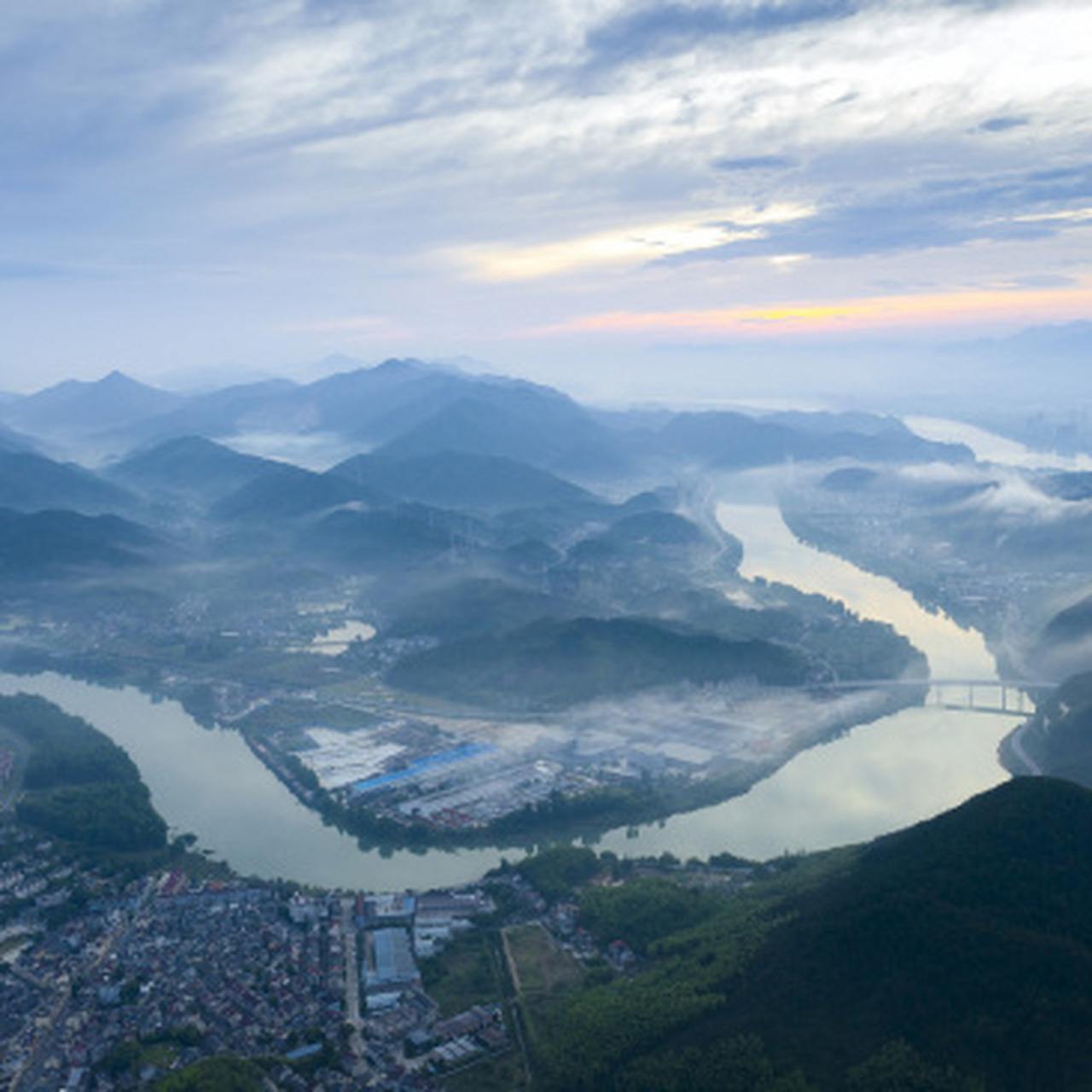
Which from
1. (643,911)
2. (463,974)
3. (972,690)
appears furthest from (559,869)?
(972,690)

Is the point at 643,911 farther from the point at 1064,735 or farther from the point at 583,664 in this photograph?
the point at 583,664

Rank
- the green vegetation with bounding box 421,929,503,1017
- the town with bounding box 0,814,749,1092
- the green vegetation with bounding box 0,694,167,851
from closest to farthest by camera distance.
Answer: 1. the town with bounding box 0,814,749,1092
2. the green vegetation with bounding box 421,929,503,1017
3. the green vegetation with bounding box 0,694,167,851

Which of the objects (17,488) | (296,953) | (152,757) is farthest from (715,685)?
(17,488)

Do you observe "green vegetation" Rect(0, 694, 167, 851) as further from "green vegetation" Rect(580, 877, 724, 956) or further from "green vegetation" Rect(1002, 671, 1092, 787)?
"green vegetation" Rect(1002, 671, 1092, 787)

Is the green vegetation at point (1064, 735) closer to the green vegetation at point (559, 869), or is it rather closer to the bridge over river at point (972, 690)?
the bridge over river at point (972, 690)

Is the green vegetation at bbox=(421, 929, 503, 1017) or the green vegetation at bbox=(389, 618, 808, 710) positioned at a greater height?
the green vegetation at bbox=(389, 618, 808, 710)

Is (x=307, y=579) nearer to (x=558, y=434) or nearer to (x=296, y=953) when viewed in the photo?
(x=296, y=953)

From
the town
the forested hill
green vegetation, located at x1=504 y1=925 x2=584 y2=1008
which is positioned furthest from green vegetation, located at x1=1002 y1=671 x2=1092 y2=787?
green vegetation, located at x1=504 y1=925 x2=584 y2=1008
